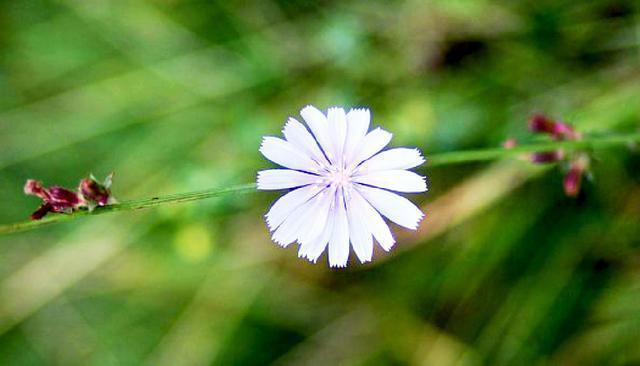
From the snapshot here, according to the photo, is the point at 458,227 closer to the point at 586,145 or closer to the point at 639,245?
the point at 639,245

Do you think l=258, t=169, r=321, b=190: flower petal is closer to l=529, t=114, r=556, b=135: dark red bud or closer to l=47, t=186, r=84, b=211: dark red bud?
l=47, t=186, r=84, b=211: dark red bud

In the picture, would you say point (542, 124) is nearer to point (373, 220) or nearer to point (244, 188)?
point (373, 220)

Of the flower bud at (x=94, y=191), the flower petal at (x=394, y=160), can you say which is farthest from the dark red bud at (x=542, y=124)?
the flower bud at (x=94, y=191)

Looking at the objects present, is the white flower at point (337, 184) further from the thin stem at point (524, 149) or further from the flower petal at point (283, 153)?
the thin stem at point (524, 149)

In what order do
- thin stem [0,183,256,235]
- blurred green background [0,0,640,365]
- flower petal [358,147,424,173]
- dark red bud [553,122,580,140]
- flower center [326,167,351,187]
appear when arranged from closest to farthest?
thin stem [0,183,256,235] < flower petal [358,147,424,173] < flower center [326,167,351,187] < dark red bud [553,122,580,140] < blurred green background [0,0,640,365]

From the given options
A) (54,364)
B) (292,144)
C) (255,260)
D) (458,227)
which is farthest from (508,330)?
(54,364)

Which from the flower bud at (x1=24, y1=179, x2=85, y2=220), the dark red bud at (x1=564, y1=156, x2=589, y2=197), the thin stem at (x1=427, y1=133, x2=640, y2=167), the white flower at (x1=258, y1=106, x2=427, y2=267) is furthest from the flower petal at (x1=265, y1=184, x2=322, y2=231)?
the dark red bud at (x1=564, y1=156, x2=589, y2=197)

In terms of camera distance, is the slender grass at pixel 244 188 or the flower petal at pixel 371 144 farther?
the flower petal at pixel 371 144
